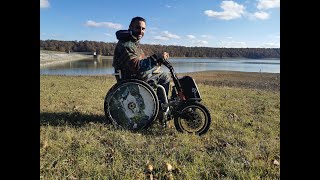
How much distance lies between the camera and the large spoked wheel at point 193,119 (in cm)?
600

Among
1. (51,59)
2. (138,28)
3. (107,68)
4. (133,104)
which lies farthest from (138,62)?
(51,59)

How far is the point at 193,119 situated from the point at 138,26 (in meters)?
2.25

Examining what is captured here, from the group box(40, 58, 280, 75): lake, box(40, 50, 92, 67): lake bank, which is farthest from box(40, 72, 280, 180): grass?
box(40, 50, 92, 67): lake bank

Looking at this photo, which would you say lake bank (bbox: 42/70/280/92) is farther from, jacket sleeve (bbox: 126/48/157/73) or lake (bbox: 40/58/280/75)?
jacket sleeve (bbox: 126/48/157/73)

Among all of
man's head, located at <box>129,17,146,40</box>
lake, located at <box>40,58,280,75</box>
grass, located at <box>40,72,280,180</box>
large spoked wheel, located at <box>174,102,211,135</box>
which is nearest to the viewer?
grass, located at <box>40,72,280,180</box>

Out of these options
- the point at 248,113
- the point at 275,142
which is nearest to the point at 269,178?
the point at 275,142

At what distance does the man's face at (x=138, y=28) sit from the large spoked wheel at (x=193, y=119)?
5.81ft

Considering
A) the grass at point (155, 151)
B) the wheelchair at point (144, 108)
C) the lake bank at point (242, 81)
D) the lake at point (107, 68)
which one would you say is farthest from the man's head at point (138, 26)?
the lake bank at point (242, 81)

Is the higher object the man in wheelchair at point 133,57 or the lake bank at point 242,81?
the man in wheelchair at point 133,57

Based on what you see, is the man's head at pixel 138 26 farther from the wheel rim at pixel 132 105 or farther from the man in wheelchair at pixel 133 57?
the wheel rim at pixel 132 105

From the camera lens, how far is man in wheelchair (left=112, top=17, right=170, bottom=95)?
6.02 metres

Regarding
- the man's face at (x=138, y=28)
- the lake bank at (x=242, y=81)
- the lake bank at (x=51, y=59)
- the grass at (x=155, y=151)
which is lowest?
the grass at (x=155, y=151)
